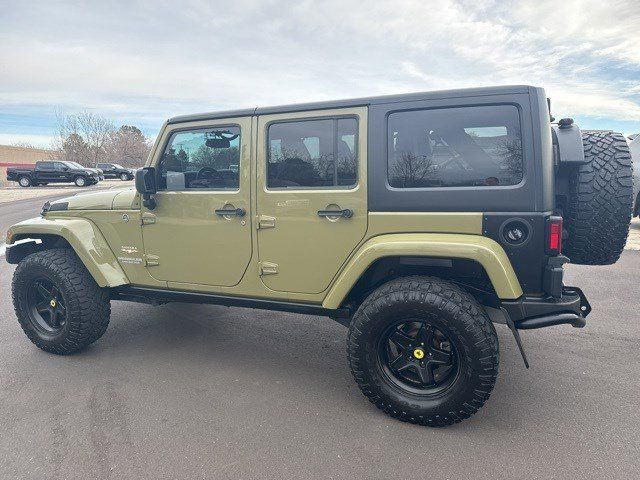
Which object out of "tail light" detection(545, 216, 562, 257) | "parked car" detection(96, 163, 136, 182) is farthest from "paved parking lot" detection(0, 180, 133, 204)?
"tail light" detection(545, 216, 562, 257)

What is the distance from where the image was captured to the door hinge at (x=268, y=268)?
2941mm

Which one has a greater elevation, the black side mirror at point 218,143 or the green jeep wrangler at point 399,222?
the black side mirror at point 218,143

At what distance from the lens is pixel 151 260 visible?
3.33 metres

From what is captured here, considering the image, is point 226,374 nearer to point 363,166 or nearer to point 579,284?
point 363,166

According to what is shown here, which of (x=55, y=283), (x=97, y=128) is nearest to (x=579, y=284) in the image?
(x=55, y=283)

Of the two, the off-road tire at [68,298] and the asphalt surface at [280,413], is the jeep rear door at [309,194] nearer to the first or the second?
the asphalt surface at [280,413]

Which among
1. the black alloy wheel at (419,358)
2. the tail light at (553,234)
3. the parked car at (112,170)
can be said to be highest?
the parked car at (112,170)

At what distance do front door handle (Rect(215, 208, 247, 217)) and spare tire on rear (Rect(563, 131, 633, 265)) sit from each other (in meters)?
2.16

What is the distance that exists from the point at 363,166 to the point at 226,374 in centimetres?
190

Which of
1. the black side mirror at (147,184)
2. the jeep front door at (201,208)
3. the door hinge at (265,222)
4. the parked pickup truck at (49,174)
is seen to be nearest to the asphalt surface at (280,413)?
the jeep front door at (201,208)

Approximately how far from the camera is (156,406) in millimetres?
2775

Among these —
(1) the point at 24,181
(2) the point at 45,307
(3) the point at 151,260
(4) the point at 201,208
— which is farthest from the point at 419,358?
(1) the point at 24,181

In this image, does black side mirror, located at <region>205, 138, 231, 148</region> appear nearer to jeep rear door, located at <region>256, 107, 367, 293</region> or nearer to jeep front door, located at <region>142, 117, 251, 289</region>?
jeep front door, located at <region>142, 117, 251, 289</region>

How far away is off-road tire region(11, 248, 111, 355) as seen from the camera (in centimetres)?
336
